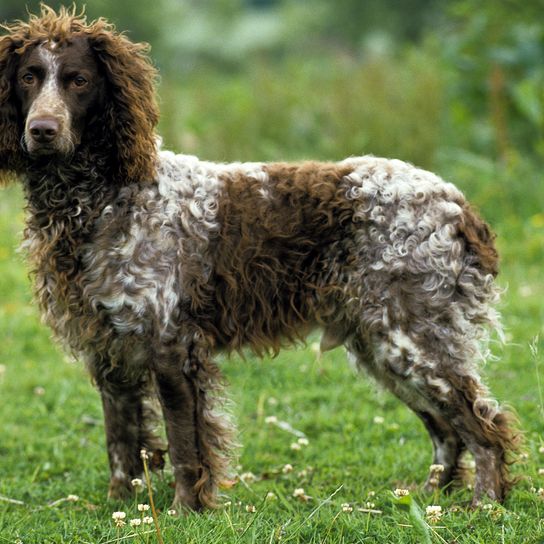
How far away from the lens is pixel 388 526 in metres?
3.81

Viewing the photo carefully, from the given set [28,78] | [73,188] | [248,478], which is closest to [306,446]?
[248,478]

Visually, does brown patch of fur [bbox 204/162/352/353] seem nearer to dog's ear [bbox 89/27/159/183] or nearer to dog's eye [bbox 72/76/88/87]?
dog's ear [bbox 89/27/159/183]

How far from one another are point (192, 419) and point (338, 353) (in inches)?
104

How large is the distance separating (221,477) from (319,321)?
0.87 m

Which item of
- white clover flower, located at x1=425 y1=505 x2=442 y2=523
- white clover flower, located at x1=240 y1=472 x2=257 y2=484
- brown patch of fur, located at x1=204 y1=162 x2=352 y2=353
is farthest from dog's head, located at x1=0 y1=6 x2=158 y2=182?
white clover flower, located at x1=425 y1=505 x2=442 y2=523

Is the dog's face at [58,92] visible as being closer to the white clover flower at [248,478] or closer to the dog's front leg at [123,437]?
the dog's front leg at [123,437]

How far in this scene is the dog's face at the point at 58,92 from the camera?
13.0 feet

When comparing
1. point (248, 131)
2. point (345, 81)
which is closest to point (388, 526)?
point (248, 131)

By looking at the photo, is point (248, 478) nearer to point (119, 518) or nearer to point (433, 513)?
point (119, 518)

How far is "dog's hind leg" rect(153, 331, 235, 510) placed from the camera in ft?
13.8

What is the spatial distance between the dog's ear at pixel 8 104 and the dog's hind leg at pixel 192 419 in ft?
3.74

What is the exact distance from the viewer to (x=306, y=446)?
5297mm

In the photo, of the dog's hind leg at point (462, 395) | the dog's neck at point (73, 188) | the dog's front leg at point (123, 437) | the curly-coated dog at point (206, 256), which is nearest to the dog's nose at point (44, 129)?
the curly-coated dog at point (206, 256)

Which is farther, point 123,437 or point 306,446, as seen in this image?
point 306,446
